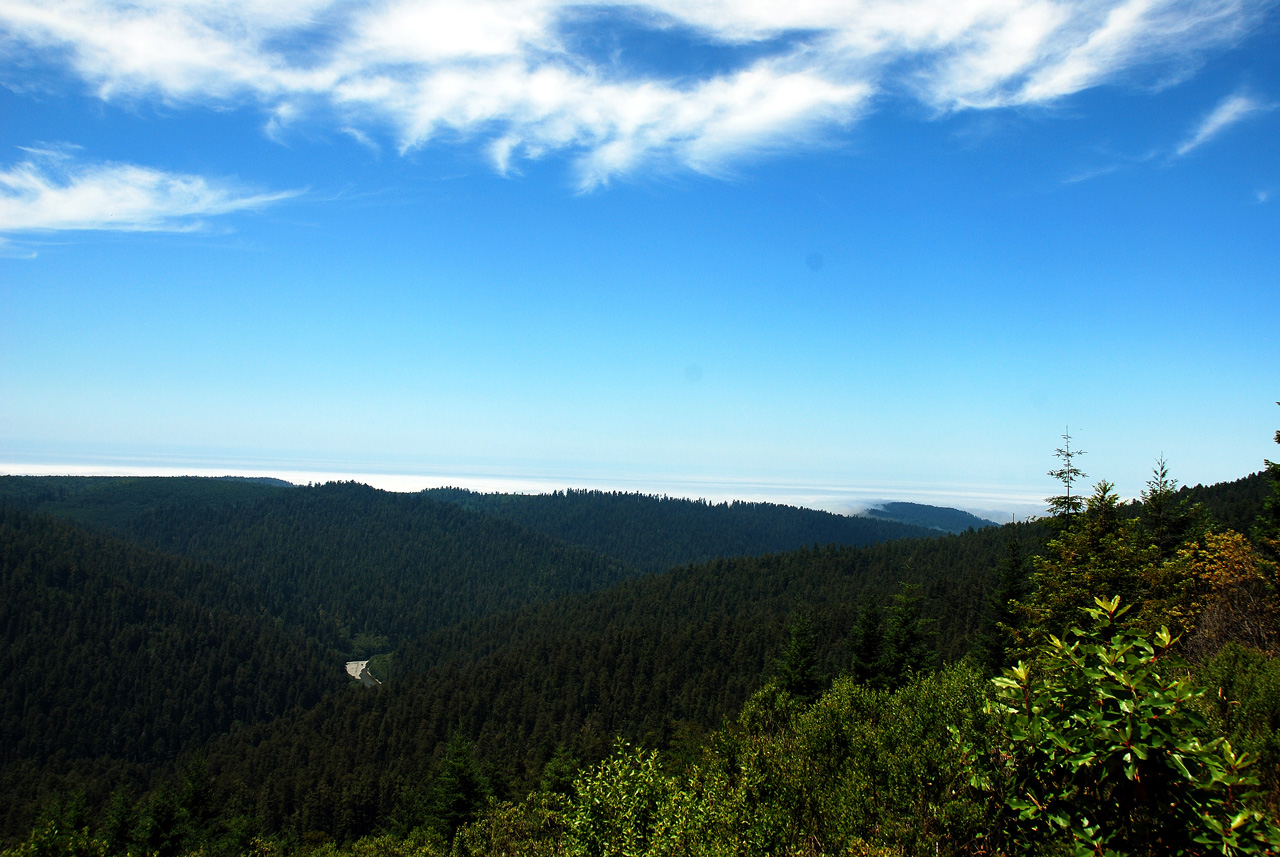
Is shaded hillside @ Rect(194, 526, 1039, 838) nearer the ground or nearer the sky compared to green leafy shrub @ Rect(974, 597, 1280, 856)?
nearer the ground

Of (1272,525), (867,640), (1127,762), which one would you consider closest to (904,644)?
(867,640)

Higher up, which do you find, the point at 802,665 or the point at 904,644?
the point at 904,644

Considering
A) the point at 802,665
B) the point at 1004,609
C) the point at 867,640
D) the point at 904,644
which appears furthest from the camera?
the point at 802,665

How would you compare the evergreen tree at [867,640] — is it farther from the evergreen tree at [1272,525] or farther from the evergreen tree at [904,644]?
the evergreen tree at [1272,525]

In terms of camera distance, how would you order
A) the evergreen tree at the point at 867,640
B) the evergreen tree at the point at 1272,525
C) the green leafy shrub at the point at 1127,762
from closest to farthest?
the green leafy shrub at the point at 1127,762
the evergreen tree at the point at 1272,525
the evergreen tree at the point at 867,640

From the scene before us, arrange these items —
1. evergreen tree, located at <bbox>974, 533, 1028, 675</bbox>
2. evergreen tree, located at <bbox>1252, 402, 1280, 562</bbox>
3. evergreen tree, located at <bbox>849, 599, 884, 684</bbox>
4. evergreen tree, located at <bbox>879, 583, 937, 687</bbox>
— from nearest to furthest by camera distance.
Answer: evergreen tree, located at <bbox>1252, 402, 1280, 562</bbox>, evergreen tree, located at <bbox>974, 533, 1028, 675</bbox>, evergreen tree, located at <bbox>879, 583, 937, 687</bbox>, evergreen tree, located at <bbox>849, 599, 884, 684</bbox>

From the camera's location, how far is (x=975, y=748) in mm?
11695

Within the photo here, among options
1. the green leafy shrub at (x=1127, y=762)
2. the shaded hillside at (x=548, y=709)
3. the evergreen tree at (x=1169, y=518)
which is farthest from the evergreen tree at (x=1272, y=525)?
the shaded hillside at (x=548, y=709)

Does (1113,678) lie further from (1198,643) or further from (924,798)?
(1198,643)

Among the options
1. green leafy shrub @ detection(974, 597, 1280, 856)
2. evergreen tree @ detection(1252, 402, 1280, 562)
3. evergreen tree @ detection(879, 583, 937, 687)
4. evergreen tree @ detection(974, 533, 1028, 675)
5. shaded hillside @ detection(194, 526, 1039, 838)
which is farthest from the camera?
shaded hillside @ detection(194, 526, 1039, 838)

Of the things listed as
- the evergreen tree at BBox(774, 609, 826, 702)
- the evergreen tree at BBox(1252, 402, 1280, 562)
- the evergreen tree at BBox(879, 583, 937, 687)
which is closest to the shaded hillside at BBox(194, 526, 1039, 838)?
the evergreen tree at BBox(774, 609, 826, 702)

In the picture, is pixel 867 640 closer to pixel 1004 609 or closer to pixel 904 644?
pixel 904 644

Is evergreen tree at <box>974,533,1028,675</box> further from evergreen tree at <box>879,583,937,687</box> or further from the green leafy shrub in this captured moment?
the green leafy shrub

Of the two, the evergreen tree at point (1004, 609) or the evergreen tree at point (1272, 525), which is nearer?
the evergreen tree at point (1272, 525)
